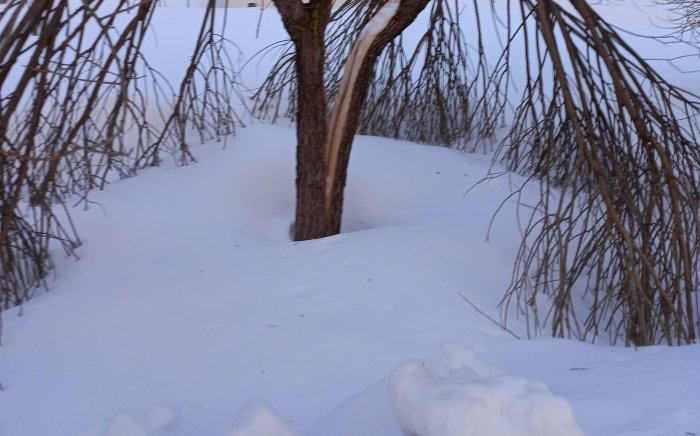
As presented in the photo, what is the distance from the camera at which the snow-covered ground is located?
2166 mm

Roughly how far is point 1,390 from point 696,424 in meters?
2.60

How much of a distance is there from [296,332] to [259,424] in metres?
1.26

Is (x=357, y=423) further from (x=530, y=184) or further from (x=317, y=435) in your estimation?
(x=530, y=184)

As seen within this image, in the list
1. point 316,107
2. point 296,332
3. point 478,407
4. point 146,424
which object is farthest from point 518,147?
point 478,407

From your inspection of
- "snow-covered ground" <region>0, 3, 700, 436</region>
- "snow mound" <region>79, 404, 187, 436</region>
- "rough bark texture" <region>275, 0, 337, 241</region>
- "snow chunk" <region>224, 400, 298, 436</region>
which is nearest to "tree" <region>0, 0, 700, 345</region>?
"rough bark texture" <region>275, 0, 337, 241</region>

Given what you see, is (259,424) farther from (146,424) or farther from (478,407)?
(478,407)

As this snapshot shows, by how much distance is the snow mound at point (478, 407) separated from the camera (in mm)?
1871

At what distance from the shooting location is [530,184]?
240 inches

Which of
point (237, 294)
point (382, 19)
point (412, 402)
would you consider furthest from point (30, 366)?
point (382, 19)

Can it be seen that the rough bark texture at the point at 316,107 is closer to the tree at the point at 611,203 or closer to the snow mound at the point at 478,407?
the tree at the point at 611,203

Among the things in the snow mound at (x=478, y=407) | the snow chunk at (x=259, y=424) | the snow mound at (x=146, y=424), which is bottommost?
the snow mound at (x=146, y=424)

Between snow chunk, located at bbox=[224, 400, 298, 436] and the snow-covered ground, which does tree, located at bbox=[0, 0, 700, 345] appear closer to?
the snow-covered ground

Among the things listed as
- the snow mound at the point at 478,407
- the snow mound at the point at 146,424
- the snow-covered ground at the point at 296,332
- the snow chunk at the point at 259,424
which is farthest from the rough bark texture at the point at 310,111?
the snow mound at the point at 478,407

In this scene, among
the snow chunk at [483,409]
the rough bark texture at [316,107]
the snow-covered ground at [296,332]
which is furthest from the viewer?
the rough bark texture at [316,107]
